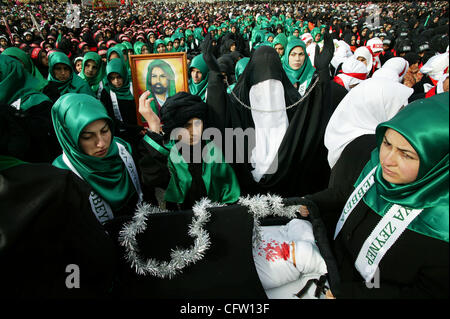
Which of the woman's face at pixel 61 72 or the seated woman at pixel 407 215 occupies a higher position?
the woman's face at pixel 61 72

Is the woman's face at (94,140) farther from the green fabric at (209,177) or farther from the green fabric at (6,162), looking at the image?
the green fabric at (6,162)

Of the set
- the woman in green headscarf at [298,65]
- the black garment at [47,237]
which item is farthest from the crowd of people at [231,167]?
the woman in green headscarf at [298,65]

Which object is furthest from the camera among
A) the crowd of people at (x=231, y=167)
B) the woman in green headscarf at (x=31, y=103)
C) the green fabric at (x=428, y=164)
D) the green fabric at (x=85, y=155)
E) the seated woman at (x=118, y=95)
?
the seated woman at (x=118, y=95)

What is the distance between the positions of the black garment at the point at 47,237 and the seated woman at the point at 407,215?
1112mm

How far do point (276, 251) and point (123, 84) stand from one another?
3.70 m

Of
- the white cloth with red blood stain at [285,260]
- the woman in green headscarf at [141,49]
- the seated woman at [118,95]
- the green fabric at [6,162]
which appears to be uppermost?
the woman in green headscarf at [141,49]

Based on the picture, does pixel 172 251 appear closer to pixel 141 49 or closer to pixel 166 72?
pixel 166 72

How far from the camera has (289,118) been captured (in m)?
2.66

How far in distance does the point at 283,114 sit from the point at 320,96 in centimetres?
40

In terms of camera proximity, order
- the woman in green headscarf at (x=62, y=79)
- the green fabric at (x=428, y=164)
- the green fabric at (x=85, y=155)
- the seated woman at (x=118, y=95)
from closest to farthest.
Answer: the green fabric at (x=428, y=164) < the green fabric at (x=85, y=155) < the woman in green headscarf at (x=62, y=79) < the seated woman at (x=118, y=95)

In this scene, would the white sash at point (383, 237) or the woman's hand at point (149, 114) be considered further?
the woman's hand at point (149, 114)

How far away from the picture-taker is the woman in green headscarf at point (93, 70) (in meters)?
4.54

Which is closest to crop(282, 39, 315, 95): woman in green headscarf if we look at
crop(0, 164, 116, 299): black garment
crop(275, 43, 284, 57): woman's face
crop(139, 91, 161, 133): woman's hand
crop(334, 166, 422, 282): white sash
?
crop(275, 43, 284, 57): woman's face

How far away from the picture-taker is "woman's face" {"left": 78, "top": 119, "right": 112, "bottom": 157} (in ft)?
5.67
